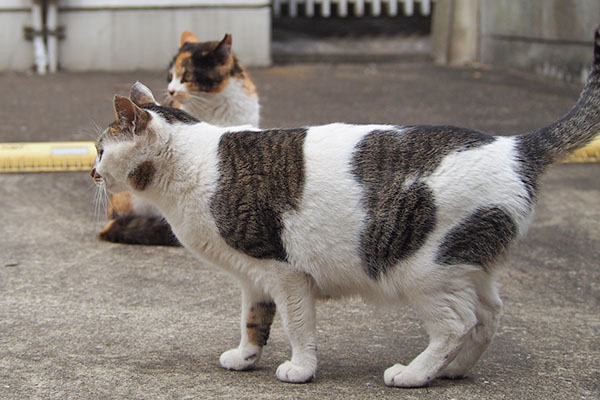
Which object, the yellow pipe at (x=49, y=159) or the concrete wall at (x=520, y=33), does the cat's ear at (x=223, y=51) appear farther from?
the concrete wall at (x=520, y=33)

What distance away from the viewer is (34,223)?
4742 mm

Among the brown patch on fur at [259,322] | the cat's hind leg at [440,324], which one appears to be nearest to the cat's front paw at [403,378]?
the cat's hind leg at [440,324]

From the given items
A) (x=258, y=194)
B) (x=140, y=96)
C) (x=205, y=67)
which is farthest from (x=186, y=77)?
(x=258, y=194)

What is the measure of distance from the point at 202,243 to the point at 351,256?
53 cm

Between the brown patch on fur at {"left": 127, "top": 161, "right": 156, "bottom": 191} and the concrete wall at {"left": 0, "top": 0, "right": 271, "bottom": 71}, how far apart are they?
729 centimetres

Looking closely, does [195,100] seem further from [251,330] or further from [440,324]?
[440,324]

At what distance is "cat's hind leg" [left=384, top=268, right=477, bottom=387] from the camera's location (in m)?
2.64

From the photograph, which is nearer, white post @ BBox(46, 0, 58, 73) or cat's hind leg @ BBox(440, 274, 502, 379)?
cat's hind leg @ BBox(440, 274, 502, 379)

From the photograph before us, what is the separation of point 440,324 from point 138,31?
8.14m

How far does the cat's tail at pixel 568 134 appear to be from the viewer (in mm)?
2727

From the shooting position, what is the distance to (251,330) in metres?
2.95

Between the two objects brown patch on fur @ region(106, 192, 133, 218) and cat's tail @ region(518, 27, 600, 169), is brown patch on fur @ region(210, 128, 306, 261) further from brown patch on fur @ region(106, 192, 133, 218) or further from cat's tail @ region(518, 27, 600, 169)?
brown patch on fur @ region(106, 192, 133, 218)

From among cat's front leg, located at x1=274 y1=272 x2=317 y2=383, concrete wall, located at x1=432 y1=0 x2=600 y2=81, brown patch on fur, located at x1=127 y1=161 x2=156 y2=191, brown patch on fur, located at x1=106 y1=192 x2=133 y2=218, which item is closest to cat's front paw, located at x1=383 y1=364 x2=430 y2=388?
cat's front leg, located at x1=274 y1=272 x2=317 y2=383

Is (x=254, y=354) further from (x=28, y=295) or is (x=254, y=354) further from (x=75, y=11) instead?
(x=75, y=11)
